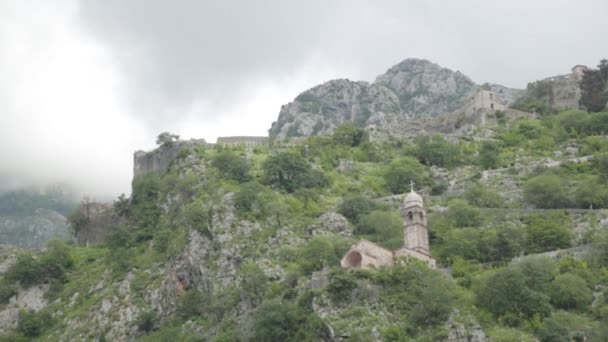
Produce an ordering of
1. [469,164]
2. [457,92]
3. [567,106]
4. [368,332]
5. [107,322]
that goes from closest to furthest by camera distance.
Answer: [368,332]
[107,322]
[469,164]
[567,106]
[457,92]

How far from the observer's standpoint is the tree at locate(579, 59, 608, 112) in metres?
96.0

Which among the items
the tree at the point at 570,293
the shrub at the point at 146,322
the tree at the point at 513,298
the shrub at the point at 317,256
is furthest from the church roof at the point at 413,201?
the shrub at the point at 146,322

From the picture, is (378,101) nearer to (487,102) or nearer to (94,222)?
(487,102)

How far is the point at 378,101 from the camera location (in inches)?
5901

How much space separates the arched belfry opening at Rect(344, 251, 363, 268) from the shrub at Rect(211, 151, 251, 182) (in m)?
20.8

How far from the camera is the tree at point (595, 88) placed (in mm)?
96000

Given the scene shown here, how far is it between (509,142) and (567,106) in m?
14.6

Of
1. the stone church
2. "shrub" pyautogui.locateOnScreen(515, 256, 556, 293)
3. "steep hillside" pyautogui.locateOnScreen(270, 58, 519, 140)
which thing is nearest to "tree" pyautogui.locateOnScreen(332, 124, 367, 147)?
the stone church

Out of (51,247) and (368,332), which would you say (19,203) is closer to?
(51,247)

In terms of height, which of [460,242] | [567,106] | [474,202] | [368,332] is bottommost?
[368,332]

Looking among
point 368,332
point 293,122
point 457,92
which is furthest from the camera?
point 457,92

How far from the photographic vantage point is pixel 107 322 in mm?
65062

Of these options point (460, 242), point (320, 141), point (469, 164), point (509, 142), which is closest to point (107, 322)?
point (460, 242)

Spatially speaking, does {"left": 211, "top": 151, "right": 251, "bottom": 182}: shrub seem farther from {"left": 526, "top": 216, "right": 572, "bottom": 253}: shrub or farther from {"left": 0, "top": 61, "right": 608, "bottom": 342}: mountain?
{"left": 526, "top": 216, "right": 572, "bottom": 253}: shrub
